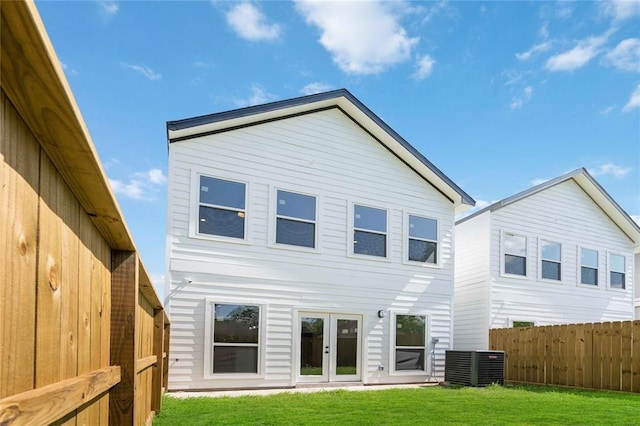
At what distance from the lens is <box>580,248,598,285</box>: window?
15.7 metres

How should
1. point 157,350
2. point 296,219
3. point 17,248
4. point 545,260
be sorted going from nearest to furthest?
point 17,248
point 157,350
point 296,219
point 545,260

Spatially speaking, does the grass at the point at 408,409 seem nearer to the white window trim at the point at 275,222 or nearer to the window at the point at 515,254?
the white window trim at the point at 275,222

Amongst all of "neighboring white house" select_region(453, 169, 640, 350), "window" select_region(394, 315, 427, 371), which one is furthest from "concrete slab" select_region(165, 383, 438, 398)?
"neighboring white house" select_region(453, 169, 640, 350)

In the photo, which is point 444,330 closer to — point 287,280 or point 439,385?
point 439,385

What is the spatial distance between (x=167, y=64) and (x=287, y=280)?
18.8 feet

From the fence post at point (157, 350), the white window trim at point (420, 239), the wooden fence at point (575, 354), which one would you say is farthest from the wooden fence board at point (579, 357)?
the fence post at point (157, 350)

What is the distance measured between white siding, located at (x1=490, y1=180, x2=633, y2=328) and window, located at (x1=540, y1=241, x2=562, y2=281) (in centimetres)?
16

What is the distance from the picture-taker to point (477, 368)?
1116 centimetres

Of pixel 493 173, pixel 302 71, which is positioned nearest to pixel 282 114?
pixel 302 71

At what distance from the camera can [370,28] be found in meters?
11.1

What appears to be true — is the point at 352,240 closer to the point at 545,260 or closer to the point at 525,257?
the point at 525,257

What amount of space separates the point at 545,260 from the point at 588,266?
6.15 feet

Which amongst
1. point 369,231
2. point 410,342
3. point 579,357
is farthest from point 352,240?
point 579,357

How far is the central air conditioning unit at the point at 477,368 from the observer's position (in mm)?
11164
